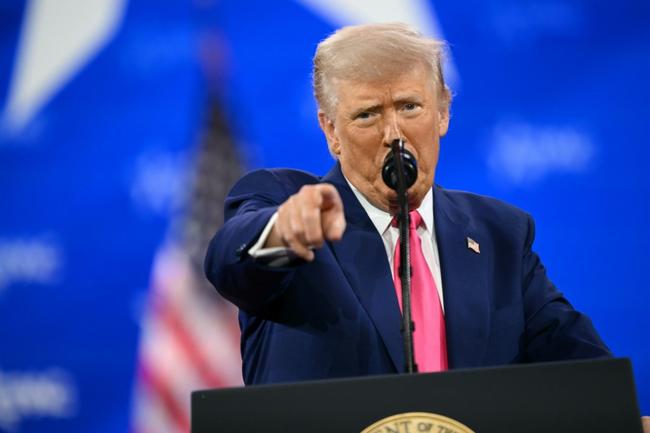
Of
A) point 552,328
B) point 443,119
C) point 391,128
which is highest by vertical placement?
point 443,119

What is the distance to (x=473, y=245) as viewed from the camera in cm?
187

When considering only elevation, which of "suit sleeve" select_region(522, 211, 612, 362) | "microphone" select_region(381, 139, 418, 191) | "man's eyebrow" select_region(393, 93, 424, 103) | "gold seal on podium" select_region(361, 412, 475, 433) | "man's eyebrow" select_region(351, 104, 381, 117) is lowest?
"gold seal on podium" select_region(361, 412, 475, 433)

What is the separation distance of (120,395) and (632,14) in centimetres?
269

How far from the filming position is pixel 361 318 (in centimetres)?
165

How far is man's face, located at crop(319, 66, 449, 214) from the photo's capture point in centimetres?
182

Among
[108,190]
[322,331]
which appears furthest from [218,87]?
[322,331]

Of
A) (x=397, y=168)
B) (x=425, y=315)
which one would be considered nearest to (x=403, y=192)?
(x=397, y=168)

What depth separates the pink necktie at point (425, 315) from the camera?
66.8 inches

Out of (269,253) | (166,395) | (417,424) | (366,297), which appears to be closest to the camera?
(417,424)

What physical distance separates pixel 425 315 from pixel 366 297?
13cm

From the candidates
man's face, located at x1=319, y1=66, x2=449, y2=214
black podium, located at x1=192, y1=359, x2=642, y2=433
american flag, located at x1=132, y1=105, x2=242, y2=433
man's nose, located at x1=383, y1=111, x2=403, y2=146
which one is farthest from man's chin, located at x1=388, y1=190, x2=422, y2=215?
american flag, located at x1=132, y1=105, x2=242, y2=433

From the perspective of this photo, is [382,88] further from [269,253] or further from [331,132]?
[269,253]

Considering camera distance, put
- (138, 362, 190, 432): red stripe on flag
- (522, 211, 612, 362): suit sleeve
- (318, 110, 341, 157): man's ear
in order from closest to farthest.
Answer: (522, 211, 612, 362): suit sleeve < (318, 110, 341, 157): man's ear < (138, 362, 190, 432): red stripe on flag

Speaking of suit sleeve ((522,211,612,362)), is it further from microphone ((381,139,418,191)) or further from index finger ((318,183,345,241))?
index finger ((318,183,345,241))
